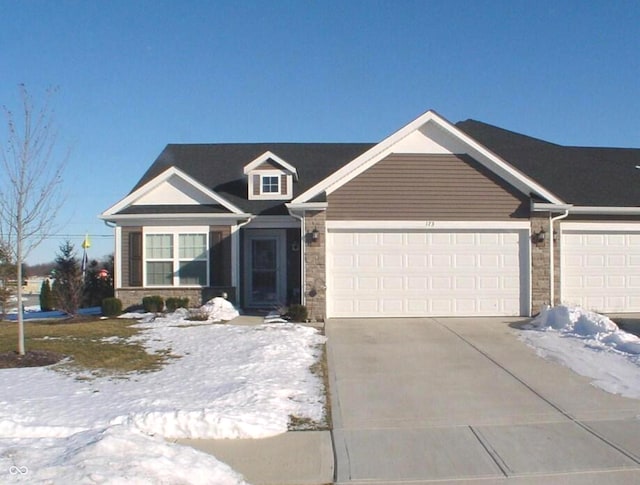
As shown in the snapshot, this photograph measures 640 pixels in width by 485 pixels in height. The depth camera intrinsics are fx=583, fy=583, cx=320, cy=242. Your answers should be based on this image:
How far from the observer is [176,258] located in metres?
17.3

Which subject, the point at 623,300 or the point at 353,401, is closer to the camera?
the point at 353,401

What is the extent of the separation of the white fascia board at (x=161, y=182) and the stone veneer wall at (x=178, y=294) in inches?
92.1

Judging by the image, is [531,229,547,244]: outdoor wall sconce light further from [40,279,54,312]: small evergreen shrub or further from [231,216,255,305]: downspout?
[40,279,54,312]: small evergreen shrub

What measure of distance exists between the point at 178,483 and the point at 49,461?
123cm

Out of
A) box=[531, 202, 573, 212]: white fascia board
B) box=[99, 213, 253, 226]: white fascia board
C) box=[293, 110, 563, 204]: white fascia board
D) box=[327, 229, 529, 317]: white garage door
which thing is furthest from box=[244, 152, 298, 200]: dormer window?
box=[531, 202, 573, 212]: white fascia board

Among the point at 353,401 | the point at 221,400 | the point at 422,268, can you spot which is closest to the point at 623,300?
the point at 422,268

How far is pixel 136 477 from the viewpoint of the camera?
15.6ft

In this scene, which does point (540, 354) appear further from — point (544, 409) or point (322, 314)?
point (322, 314)

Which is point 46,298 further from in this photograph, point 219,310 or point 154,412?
point 154,412

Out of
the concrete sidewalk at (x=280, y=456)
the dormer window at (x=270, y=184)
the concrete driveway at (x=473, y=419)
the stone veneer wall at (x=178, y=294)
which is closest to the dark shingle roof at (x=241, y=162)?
the dormer window at (x=270, y=184)

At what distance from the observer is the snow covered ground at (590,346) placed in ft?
28.3

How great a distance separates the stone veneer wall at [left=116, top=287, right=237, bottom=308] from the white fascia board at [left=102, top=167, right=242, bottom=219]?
7.67 feet

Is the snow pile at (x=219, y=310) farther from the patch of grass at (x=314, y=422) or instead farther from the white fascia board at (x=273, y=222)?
the patch of grass at (x=314, y=422)

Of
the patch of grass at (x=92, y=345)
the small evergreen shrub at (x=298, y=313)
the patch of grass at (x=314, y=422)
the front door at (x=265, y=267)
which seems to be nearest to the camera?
the patch of grass at (x=314, y=422)
